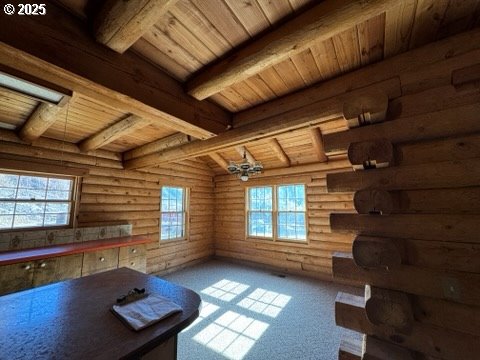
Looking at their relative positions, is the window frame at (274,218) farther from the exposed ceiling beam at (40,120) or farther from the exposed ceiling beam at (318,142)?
the exposed ceiling beam at (40,120)

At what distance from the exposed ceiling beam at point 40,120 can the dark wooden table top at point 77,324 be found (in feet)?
5.73

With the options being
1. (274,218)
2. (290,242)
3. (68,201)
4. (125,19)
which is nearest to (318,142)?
(274,218)

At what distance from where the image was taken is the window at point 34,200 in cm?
317

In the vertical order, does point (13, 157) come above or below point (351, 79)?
below

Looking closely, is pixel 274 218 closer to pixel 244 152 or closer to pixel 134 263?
pixel 244 152

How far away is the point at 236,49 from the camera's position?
158 centimetres

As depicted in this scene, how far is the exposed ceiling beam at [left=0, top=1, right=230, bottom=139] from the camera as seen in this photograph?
1.16 m

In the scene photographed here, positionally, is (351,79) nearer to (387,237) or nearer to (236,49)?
(236,49)

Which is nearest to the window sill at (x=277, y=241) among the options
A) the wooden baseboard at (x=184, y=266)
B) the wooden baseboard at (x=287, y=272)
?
the wooden baseboard at (x=287, y=272)

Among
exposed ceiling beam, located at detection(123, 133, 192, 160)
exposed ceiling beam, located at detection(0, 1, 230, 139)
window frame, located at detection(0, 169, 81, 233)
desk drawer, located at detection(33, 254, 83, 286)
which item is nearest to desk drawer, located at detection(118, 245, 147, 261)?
desk drawer, located at detection(33, 254, 83, 286)

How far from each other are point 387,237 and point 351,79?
4.44ft

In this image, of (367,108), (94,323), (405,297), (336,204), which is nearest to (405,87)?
(367,108)

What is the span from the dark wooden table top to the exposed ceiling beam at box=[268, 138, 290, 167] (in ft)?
12.7

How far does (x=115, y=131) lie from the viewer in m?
3.06
